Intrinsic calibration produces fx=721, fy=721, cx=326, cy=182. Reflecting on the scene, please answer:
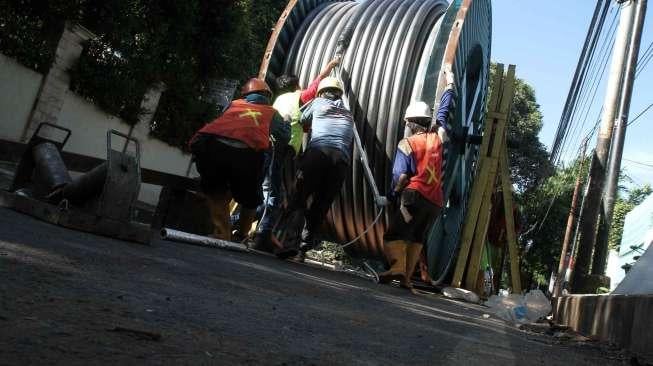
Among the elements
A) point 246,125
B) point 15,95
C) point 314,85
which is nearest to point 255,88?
point 246,125

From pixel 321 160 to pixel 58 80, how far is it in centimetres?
637

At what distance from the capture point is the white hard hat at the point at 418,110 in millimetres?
6715

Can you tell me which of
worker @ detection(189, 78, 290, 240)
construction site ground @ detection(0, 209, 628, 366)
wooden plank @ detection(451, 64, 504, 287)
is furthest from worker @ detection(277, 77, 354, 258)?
construction site ground @ detection(0, 209, 628, 366)

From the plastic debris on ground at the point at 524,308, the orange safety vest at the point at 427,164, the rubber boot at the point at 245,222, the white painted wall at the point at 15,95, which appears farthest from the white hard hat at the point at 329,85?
the white painted wall at the point at 15,95

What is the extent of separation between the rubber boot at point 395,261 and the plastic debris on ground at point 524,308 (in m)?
0.93

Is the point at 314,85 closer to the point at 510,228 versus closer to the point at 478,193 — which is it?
the point at 478,193

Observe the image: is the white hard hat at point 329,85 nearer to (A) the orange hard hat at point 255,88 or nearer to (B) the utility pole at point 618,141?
(A) the orange hard hat at point 255,88

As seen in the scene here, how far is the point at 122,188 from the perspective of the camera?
4660 millimetres

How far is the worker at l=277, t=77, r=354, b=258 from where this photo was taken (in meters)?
6.58

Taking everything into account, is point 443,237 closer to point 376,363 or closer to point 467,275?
point 467,275

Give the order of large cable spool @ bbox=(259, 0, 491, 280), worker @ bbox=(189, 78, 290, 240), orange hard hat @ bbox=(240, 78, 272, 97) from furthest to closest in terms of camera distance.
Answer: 1. large cable spool @ bbox=(259, 0, 491, 280)
2. orange hard hat @ bbox=(240, 78, 272, 97)
3. worker @ bbox=(189, 78, 290, 240)

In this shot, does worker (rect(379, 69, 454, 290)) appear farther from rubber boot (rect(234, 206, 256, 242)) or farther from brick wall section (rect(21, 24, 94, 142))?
brick wall section (rect(21, 24, 94, 142))

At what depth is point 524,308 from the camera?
575 cm

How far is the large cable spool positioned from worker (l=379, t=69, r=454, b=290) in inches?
15.1
